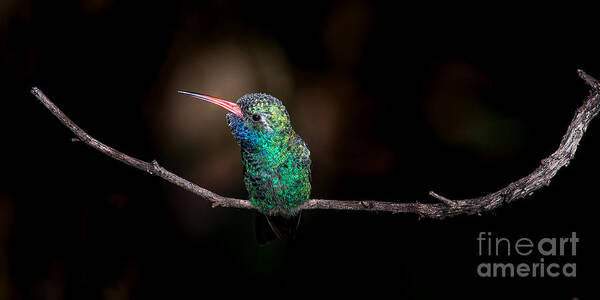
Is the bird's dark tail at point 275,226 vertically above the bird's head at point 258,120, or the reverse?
the bird's head at point 258,120

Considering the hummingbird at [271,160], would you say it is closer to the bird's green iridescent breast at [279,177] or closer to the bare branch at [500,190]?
the bird's green iridescent breast at [279,177]

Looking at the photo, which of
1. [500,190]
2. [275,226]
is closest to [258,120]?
[275,226]

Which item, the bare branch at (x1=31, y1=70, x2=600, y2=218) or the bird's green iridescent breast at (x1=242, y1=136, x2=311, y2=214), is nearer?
the bare branch at (x1=31, y1=70, x2=600, y2=218)

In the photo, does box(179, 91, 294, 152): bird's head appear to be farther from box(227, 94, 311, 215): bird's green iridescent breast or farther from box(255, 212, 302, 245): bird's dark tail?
box(255, 212, 302, 245): bird's dark tail

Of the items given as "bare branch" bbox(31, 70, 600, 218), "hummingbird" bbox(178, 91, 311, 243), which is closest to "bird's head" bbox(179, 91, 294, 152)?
"hummingbird" bbox(178, 91, 311, 243)

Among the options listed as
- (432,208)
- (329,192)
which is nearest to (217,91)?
(329,192)

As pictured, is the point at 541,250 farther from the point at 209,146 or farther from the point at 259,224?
the point at 209,146

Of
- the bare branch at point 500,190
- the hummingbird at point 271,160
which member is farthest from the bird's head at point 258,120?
the bare branch at point 500,190

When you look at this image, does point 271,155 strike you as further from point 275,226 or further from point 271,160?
point 275,226
